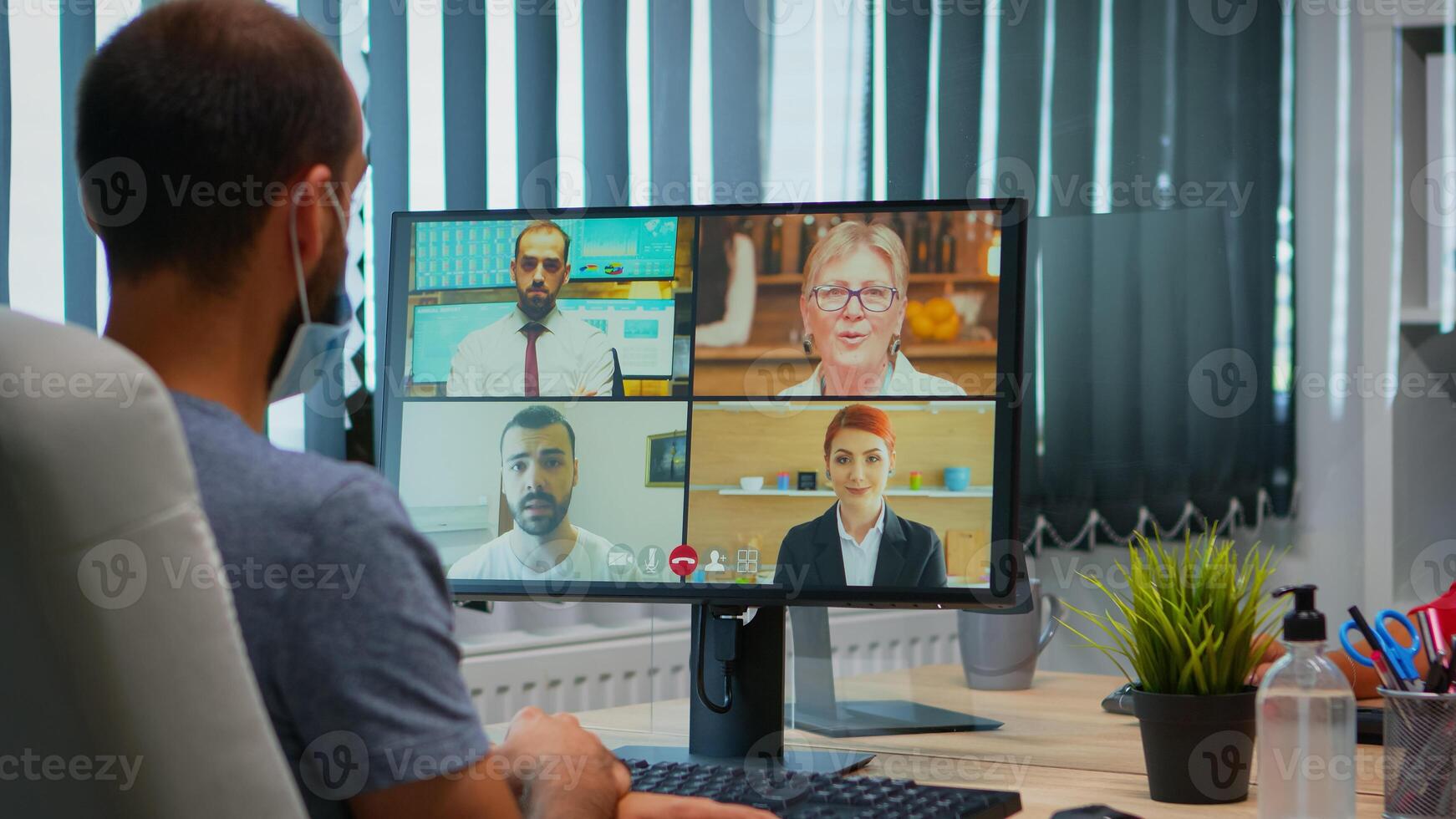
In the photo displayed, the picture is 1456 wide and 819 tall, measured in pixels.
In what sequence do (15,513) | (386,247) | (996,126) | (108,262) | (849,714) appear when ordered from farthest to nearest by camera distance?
(996,126)
(386,247)
(849,714)
(108,262)
(15,513)

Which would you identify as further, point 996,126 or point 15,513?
point 996,126

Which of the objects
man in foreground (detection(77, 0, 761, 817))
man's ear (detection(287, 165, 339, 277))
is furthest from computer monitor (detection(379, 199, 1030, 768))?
man's ear (detection(287, 165, 339, 277))

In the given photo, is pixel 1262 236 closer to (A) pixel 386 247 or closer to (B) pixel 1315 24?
(B) pixel 1315 24

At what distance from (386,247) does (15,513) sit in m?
1.39

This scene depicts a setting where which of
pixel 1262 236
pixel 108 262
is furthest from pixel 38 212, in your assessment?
pixel 1262 236

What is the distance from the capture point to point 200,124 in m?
0.68

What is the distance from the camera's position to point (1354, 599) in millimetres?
1858

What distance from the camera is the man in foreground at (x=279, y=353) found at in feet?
1.97

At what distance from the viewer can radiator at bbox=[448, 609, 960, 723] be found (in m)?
1.93

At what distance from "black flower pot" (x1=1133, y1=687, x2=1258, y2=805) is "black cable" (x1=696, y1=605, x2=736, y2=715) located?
38 centimetres
